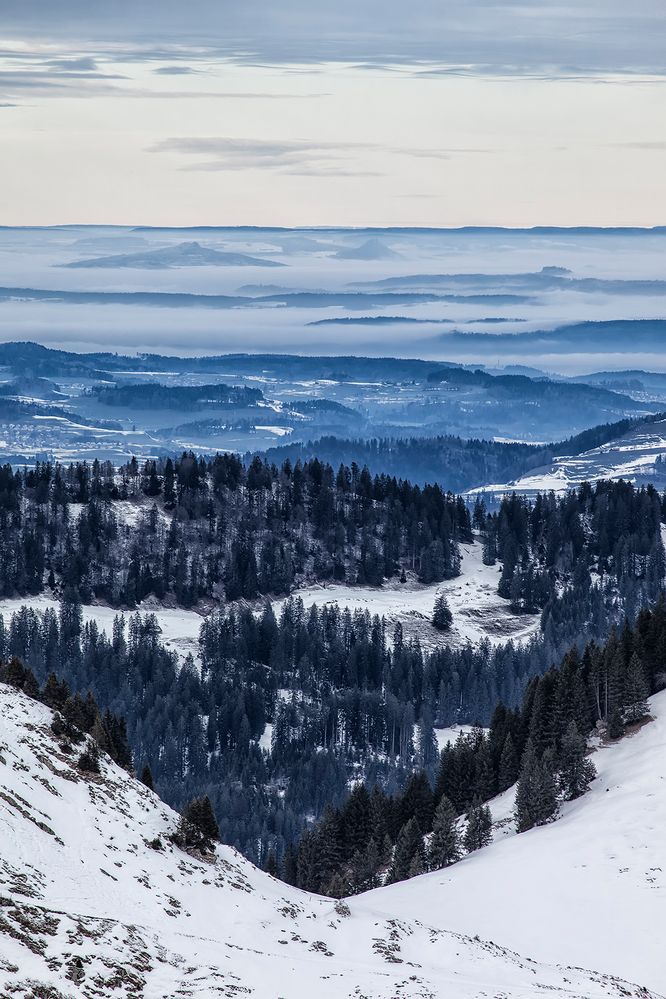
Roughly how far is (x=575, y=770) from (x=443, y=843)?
44.5 ft

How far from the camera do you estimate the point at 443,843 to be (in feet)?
346

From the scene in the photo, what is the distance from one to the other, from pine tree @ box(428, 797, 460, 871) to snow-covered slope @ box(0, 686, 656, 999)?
24231 millimetres

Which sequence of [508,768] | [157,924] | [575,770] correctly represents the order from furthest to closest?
1. [508,768]
2. [575,770]
3. [157,924]

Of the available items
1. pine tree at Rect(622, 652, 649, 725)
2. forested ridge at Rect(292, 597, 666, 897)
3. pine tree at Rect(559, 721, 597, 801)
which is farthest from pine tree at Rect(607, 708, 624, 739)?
pine tree at Rect(559, 721, 597, 801)

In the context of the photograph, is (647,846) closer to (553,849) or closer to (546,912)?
(553,849)

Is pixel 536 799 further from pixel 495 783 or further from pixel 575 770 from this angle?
pixel 495 783

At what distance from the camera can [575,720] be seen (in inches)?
4953

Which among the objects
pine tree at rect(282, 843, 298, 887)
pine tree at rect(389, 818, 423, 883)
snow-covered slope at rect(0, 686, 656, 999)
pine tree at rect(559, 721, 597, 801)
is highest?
snow-covered slope at rect(0, 686, 656, 999)

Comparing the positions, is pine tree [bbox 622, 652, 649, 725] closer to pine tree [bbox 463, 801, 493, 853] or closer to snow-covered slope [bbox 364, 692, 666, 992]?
snow-covered slope [bbox 364, 692, 666, 992]

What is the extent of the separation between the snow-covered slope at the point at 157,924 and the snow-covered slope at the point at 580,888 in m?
→ 5.20

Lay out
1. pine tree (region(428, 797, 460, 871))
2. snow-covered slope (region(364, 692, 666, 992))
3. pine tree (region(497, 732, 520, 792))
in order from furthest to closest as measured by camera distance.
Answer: pine tree (region(497, 732, 520, 792)) < pine tree (region(428, 797, 460, 871)) < snow-covered slope (region(364, 692, 666, 992))

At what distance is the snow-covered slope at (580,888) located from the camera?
7588 centimetres

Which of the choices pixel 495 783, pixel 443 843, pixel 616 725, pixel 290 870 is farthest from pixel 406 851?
pixel 616 725

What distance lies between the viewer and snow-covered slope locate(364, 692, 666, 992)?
75.9 m
